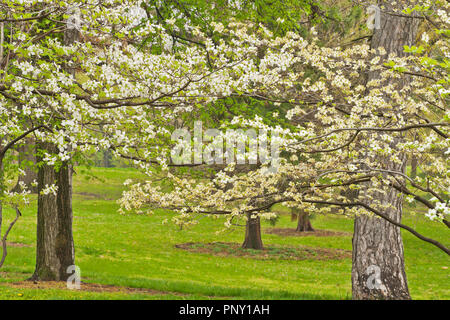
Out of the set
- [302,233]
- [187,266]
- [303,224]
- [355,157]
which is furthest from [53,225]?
[303,224]

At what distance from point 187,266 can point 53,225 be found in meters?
7.08

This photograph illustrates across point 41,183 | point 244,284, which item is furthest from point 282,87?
point 244,284

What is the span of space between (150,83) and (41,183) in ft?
14.6

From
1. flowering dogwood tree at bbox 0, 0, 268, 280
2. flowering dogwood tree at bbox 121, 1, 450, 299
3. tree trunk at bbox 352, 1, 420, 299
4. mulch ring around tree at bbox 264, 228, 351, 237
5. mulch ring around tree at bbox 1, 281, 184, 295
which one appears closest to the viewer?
flowering dogwood tree at bbox 0, 0, 268, 280

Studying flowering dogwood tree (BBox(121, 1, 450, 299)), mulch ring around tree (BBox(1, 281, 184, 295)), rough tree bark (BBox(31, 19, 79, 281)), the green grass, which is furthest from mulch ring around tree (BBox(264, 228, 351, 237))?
flowering dogwood tree (BBox(121, 1, 450, 299))

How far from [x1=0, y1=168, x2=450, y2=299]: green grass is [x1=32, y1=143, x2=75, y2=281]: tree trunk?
0.76 m

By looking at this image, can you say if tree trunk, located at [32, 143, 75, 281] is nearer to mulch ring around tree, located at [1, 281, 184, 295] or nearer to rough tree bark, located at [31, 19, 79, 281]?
rough tree bark, located at [31, 19, 79, 281]

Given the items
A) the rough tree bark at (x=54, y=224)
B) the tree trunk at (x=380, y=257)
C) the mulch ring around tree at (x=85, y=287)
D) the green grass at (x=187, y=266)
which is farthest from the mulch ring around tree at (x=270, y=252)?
the tree trunk at (x=380, y=257)

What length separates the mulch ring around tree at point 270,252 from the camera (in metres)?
20.1

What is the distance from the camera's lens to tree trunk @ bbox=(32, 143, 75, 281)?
10477 millimetres

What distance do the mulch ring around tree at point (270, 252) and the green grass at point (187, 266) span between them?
2.25ft

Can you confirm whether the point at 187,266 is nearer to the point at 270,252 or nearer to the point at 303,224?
the point at 270,252

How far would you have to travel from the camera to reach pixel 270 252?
20.9m
